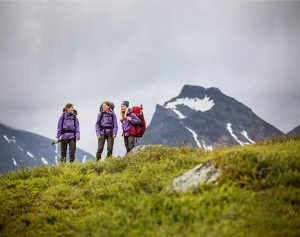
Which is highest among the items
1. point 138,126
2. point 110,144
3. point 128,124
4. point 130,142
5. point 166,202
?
point 128,124

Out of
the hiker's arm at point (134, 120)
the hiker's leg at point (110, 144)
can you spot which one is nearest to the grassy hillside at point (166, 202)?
the hiker's arm at point (134, 120)

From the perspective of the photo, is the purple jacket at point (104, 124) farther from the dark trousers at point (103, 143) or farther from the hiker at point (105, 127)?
the dark trousers at point (103, 143)

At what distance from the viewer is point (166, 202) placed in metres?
7.89

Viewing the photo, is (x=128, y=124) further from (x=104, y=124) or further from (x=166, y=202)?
(x=166, y=202)

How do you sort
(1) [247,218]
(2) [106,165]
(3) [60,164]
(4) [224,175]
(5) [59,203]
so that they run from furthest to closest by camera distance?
(3) [60,164] < (2) [106,165] < (5) [59,203] < (4) [224,175] < (1) [247,218]

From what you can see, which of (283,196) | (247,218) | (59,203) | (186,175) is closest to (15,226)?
(59,203)

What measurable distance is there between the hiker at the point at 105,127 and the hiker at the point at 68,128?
1054mm

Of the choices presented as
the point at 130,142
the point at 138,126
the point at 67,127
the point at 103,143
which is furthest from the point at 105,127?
the point at 67,127

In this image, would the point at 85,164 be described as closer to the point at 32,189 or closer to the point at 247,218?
the point at 32,189

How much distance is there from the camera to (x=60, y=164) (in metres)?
14.4

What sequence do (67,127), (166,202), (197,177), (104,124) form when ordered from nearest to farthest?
(166,202)
(197,177)
(67,127)
(104,124)

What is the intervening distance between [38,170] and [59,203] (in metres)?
4.14

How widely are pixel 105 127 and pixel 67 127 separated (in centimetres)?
178

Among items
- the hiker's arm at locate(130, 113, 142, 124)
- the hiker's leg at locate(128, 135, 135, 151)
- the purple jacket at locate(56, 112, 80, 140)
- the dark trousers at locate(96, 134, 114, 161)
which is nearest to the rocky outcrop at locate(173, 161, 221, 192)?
the hiker's arm at locate(130, 113, 142, 124)
